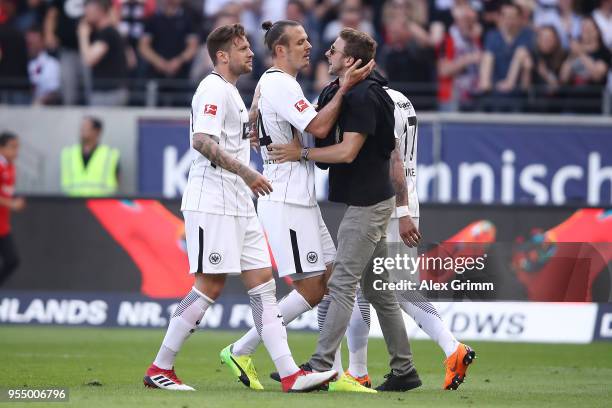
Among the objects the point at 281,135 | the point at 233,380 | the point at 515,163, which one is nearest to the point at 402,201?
the point at 281,135

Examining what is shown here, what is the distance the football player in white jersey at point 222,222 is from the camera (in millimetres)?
8836

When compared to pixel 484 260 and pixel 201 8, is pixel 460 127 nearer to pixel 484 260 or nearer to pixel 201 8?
pixel 201 8

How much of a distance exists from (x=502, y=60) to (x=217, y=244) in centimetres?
1016

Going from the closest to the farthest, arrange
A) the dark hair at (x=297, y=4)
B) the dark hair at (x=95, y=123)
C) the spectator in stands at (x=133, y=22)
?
the dark hair at (x=95, y=123), the dark hair at (x=297, y=4), the spectator in stands at (x=133, y=22)

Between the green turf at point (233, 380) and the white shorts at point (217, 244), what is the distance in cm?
90

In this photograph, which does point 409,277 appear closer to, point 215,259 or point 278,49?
point 215,259

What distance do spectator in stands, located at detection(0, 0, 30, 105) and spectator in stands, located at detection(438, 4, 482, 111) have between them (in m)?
6.16

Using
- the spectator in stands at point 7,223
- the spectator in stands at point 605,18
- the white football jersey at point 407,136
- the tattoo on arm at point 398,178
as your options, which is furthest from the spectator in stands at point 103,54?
the tattoo on arm at point 398,178

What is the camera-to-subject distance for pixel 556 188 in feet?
58.4

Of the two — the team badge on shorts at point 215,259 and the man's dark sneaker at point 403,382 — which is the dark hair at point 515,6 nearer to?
the man's dark sneaker at point 403,382

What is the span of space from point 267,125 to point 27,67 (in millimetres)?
10386

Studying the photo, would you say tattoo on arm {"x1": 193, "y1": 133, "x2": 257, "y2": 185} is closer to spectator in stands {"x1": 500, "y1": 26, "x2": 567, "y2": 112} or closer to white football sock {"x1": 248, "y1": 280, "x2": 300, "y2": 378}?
white football sock {"x1": 248, "y1": 280, "x2": 300, "y2": 378}

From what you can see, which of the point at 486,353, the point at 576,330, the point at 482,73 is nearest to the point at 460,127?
the point at 482,73

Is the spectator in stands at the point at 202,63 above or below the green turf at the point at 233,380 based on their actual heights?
above
